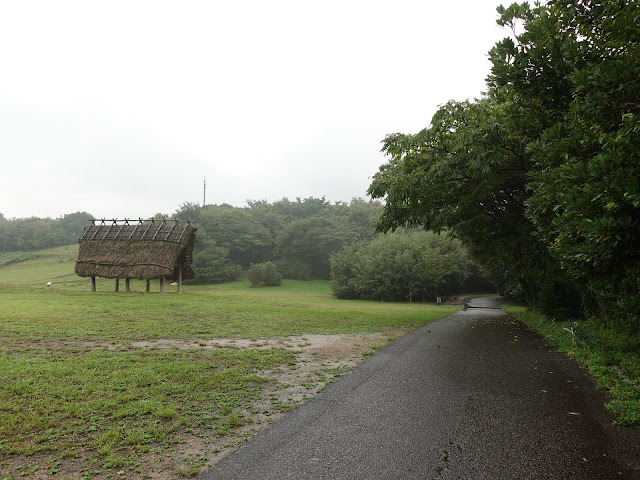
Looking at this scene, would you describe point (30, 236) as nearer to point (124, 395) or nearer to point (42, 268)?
point (42, 268)

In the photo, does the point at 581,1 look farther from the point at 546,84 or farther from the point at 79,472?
→ the point at 79,472

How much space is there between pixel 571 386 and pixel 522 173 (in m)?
6.74

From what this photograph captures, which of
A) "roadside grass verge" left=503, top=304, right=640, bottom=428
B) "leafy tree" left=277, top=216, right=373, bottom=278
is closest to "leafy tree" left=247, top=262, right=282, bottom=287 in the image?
"leafy tree" left=277, top=216, right=373, bottom=278

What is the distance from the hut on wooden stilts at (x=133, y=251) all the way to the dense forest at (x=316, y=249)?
15.1m

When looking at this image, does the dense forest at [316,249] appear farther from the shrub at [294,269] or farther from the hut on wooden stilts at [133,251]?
the hut on wooden stilts at [133,251]

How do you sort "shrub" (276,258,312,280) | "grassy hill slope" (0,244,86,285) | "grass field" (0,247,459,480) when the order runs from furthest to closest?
"shrub" (276,258,312,280)
"grassy hill slope" (0,244,86,285)
"grass field" (0,247,459,480)

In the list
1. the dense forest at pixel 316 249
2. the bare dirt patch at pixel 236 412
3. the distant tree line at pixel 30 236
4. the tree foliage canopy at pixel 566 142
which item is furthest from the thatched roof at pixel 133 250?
the distant tree line at pixel 30 236

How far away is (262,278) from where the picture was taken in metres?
→ 48.4

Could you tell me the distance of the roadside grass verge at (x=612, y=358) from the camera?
4.25 meters

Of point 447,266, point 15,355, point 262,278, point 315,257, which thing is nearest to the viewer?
point 15,355

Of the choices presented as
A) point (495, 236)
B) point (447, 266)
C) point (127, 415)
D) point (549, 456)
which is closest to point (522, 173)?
point (495, 236)

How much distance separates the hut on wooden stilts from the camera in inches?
1025

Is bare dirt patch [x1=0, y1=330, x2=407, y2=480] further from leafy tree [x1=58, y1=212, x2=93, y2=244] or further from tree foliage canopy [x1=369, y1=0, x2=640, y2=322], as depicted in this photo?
leafy tree [x1=58, y1=212, x2=93, y2=244]

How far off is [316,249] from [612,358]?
5262 cm
